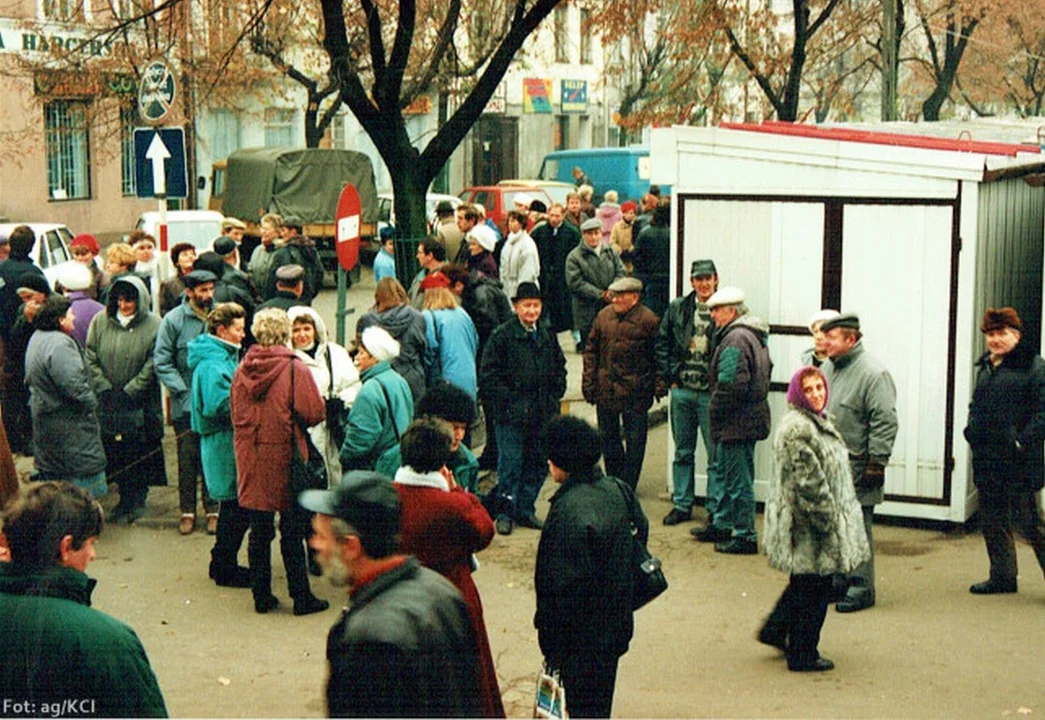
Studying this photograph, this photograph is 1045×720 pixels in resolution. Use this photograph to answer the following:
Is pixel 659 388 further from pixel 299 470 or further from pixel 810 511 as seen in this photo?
pixel 810 511

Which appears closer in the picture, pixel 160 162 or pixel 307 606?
pixel 307 606

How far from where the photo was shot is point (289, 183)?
32.3 metres

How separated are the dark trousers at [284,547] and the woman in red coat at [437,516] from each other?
3.06 metres

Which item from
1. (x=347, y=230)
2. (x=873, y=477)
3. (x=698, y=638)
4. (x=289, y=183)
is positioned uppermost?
(x=289, y=183)

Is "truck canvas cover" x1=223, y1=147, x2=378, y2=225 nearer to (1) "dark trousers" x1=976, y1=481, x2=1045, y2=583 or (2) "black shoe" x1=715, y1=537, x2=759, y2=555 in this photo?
(2) "black shoe" x1=715, y1=537, x2=759, y2=555

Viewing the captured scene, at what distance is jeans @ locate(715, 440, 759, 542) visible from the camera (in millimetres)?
10570

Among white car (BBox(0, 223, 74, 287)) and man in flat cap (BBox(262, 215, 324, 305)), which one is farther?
white car (BBox(0, 223, 74, 287))

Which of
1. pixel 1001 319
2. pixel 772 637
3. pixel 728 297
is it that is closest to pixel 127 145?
pixel 728 297

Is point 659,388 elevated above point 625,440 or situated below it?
above

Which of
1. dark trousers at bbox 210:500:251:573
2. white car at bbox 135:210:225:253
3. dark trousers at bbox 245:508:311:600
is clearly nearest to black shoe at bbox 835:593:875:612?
dark trousers at bbox 245:508:311:600

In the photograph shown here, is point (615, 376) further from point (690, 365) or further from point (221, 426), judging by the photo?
point (221, 426)

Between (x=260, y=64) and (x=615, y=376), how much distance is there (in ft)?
85.4

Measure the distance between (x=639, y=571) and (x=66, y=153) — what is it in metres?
33.9

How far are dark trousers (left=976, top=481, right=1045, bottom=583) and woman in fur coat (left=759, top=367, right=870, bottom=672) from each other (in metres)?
1.57
